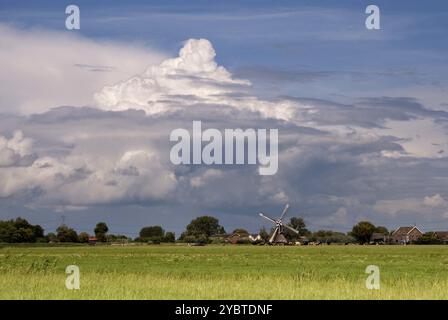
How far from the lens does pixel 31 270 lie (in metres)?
46.0
